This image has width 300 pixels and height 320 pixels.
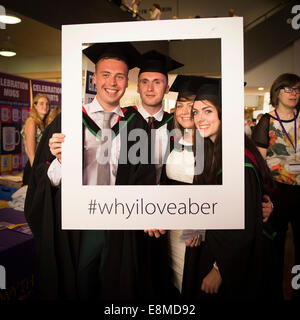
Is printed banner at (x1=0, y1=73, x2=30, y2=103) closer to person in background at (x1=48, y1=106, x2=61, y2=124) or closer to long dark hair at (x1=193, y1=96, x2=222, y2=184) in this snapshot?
person in background at (x1=48, y1=106, x2=61, y2=124)

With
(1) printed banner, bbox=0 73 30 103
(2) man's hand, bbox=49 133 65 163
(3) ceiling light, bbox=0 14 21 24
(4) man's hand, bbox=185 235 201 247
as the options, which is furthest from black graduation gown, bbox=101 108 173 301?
(3) ceiling light, bbox=0 14 21 24

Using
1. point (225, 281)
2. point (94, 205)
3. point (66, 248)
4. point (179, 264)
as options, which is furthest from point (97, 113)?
point (225, 281)

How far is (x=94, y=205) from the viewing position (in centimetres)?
133

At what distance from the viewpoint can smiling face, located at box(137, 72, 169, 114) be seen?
4.32 feet

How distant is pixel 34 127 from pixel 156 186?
2.54 feet

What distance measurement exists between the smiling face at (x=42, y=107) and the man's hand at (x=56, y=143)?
0.31m

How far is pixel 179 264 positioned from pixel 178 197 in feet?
1.18

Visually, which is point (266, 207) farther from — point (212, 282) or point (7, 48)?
point (7, 48)

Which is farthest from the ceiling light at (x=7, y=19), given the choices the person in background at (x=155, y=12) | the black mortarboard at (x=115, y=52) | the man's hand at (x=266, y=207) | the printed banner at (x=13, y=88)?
the man's hand at (x=266, y=207)

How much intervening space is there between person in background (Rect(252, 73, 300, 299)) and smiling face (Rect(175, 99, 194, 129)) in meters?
0.33

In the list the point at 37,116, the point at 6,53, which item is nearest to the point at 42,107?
the point at 37,116

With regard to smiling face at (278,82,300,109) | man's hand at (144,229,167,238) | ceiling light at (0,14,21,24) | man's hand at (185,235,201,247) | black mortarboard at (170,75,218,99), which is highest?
ceiling light at (0,14,21,24)

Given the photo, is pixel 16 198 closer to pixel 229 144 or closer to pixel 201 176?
pixel 201 176

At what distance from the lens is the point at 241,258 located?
1361 millimetres
